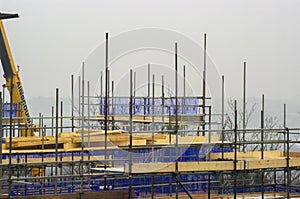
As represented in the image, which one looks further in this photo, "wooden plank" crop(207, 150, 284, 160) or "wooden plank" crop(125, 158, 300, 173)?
"wooden plank" crop(207, 150, 284, 160)

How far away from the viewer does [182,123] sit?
71.7 feet

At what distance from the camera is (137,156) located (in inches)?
717

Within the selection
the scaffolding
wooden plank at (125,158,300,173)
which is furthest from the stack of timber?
wooden plank at (125,158,300,173)

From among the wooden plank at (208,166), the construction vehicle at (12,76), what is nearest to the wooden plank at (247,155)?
the wooden plank at (208,166)

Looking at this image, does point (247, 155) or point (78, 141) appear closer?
point (78, 141)

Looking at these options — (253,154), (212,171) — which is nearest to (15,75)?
(253,154)

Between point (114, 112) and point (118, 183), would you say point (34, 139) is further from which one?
point (114, 112)

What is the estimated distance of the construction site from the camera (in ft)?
46.3

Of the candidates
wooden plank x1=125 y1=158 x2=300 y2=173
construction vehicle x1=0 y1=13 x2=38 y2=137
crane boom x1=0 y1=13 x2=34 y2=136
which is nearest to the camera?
wooden plank x1=125 y1=158 x2=300 y2=173

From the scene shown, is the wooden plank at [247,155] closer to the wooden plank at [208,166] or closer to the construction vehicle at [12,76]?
the wooden plank at [208,166]

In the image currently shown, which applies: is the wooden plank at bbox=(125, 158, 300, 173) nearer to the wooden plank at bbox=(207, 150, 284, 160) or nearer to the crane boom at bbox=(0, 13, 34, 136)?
the wooden plank at bbox=(207, 150, 284, 160)

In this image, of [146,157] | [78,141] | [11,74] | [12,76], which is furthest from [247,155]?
[11,74]

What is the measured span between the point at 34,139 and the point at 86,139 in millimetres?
2506

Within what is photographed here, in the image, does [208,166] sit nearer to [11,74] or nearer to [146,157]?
[146,157]
